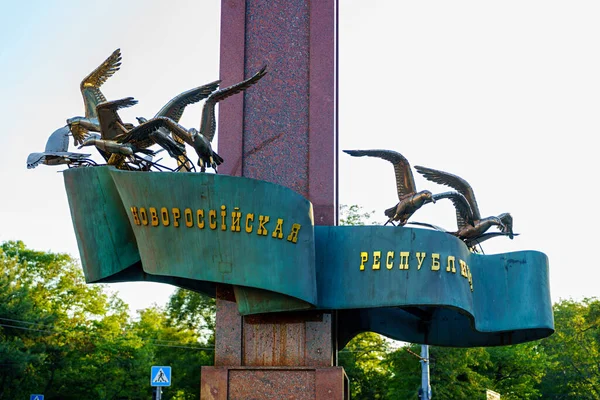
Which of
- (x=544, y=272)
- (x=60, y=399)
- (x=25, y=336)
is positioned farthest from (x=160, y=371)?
(x=60, y=399)

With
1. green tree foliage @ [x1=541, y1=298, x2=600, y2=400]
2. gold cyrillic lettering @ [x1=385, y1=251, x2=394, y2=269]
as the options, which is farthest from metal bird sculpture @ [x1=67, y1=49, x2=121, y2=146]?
green tree foliage @ [x1=541, y1=298, x2=600, y2=400]

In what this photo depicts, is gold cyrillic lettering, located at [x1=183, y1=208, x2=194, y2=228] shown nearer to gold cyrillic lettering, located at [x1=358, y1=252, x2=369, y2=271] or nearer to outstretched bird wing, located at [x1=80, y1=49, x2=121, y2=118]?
gold cyrillic lettering, located at [x1=358, y1=252, x2=369, y2=271]

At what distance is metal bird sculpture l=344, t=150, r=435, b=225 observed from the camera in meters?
15.5

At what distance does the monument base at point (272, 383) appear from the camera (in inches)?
566

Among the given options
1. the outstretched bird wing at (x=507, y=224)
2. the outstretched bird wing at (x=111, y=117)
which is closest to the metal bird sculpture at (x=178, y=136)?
the outstretched bird wing at (x=111, y=117)

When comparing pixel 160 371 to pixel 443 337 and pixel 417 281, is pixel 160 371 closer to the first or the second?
pixel 443 337

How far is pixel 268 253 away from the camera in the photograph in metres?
13.5

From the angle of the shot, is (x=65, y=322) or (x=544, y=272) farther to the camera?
(x=65, y=322)

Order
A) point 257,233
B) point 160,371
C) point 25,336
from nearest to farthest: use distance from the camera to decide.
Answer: point 257,233 → point 160,371 → point 25,336

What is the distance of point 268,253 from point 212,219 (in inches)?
39.8

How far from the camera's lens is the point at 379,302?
552 inches

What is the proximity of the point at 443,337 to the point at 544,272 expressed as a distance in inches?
114

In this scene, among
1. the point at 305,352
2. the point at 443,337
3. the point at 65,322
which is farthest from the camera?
the point at 65,322

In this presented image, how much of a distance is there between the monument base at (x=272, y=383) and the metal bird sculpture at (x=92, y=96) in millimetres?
4655
